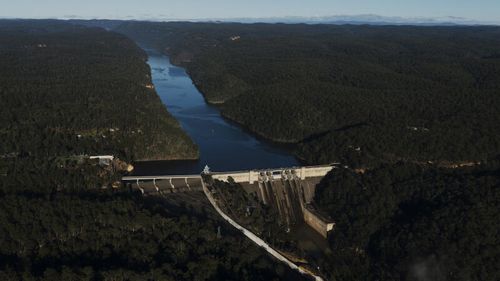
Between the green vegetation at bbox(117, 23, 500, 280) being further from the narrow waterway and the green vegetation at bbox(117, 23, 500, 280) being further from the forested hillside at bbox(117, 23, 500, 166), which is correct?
the narrow waterway

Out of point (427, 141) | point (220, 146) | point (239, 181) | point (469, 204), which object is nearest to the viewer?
→ point (469, 204)

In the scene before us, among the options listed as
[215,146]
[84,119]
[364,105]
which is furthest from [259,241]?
[364,105]

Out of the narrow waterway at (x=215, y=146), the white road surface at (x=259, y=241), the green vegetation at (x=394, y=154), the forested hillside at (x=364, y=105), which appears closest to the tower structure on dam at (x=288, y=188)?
the green vegetation at (x=394, y=154)

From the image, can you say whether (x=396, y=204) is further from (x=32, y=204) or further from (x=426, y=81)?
(x=426, y=81)

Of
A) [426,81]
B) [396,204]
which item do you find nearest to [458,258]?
[396,204]

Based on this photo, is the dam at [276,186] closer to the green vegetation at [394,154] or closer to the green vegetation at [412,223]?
the green vegetation at [412,223]

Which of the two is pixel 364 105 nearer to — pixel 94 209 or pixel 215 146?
pixel 215 146
